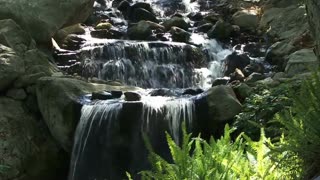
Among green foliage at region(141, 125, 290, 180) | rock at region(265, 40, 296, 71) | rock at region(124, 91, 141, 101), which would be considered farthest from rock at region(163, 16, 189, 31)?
green foliage at region(141, 125, 290, 180)

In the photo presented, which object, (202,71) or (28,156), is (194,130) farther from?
(202,71)

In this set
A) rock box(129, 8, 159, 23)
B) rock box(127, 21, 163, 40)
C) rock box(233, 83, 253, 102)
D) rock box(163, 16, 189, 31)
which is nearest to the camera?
rock box(233, 83, 253, 102)

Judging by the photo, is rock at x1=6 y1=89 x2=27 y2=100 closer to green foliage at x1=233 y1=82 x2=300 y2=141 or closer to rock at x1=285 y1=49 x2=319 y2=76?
green foliage at x1=233 y1=82 x2=300 y2=141

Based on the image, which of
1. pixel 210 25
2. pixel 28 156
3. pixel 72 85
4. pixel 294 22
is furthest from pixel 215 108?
pixel 210 25

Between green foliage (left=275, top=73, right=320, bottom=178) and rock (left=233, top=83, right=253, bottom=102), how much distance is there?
5312 millimetres

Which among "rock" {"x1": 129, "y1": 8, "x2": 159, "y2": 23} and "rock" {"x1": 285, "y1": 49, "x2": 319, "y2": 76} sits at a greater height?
"rock" {"x1": 129, "y1": 8, "x2": 159, "y2": 23}

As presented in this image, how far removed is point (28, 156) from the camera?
868 cm

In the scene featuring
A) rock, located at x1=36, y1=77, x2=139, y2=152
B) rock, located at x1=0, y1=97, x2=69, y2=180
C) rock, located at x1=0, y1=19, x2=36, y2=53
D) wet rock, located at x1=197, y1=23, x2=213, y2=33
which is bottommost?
rock, located at x1=0, y1=97, x2=69, y2=180

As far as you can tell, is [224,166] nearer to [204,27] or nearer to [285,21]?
[285,21]

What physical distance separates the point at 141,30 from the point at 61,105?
7.45 m

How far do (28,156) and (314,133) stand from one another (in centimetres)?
703

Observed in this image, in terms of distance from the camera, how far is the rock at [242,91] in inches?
323

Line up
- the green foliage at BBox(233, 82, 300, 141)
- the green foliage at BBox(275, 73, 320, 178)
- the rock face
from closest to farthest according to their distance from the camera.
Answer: the green foliage at BBox(275, 73, 320, 178)
the rock face
the green foliage at BBox(233, 82, 300, 141)

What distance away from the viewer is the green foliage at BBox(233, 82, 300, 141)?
22.0ft
